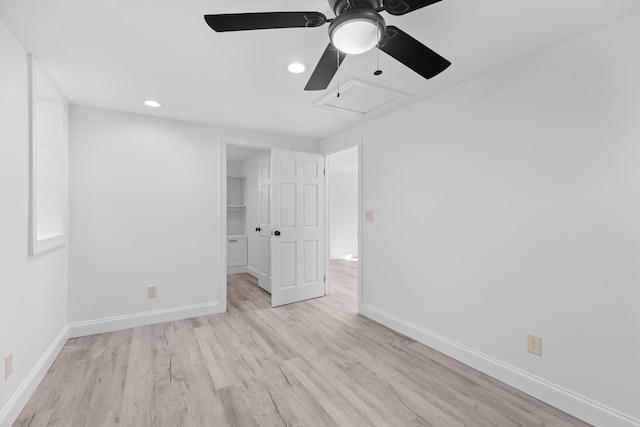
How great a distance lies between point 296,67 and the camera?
84.8 inches

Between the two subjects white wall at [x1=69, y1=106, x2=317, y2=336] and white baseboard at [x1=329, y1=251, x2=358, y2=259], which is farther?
white baseboard at [x1=329, y1=251, x2=358, y2=259]

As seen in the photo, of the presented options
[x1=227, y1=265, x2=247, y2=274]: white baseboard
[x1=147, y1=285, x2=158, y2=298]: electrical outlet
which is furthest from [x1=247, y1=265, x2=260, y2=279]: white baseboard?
[x1=147, y1=285, x2=158, y2=298]: electrical outlet

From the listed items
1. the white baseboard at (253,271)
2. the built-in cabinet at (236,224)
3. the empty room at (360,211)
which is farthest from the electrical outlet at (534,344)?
the built-in cabinet at (236,224)

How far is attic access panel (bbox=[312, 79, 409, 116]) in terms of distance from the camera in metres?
2.50

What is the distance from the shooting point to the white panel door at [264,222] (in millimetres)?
4594

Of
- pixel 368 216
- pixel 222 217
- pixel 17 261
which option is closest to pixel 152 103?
pixel 222 217

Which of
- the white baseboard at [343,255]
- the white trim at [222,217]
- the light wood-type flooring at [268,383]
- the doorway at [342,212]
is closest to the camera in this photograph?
the light wood-type flooring at [268,383]

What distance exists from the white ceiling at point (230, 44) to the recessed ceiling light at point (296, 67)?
0.15 ft

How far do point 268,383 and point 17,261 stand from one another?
5.92ft

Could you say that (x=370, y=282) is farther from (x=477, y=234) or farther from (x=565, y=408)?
(x=565, y=408)

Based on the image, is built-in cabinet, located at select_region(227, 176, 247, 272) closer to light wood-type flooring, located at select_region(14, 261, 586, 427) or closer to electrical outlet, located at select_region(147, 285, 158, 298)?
electrical outlet, located at select_region(147, 285, 158, 298)

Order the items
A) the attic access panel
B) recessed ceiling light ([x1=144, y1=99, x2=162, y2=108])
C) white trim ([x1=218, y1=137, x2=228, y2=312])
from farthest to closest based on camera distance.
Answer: white trim ([x1=218, y1=137, x2=228, y2=312]), recessed ceiling light ([x1=144, y1=99, x2=162, y2=108]), the attic access panel

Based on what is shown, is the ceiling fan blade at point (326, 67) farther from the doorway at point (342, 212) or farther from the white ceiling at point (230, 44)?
the doorway at point (342, 212)

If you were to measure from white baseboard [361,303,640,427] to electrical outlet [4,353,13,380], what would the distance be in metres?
2.94
